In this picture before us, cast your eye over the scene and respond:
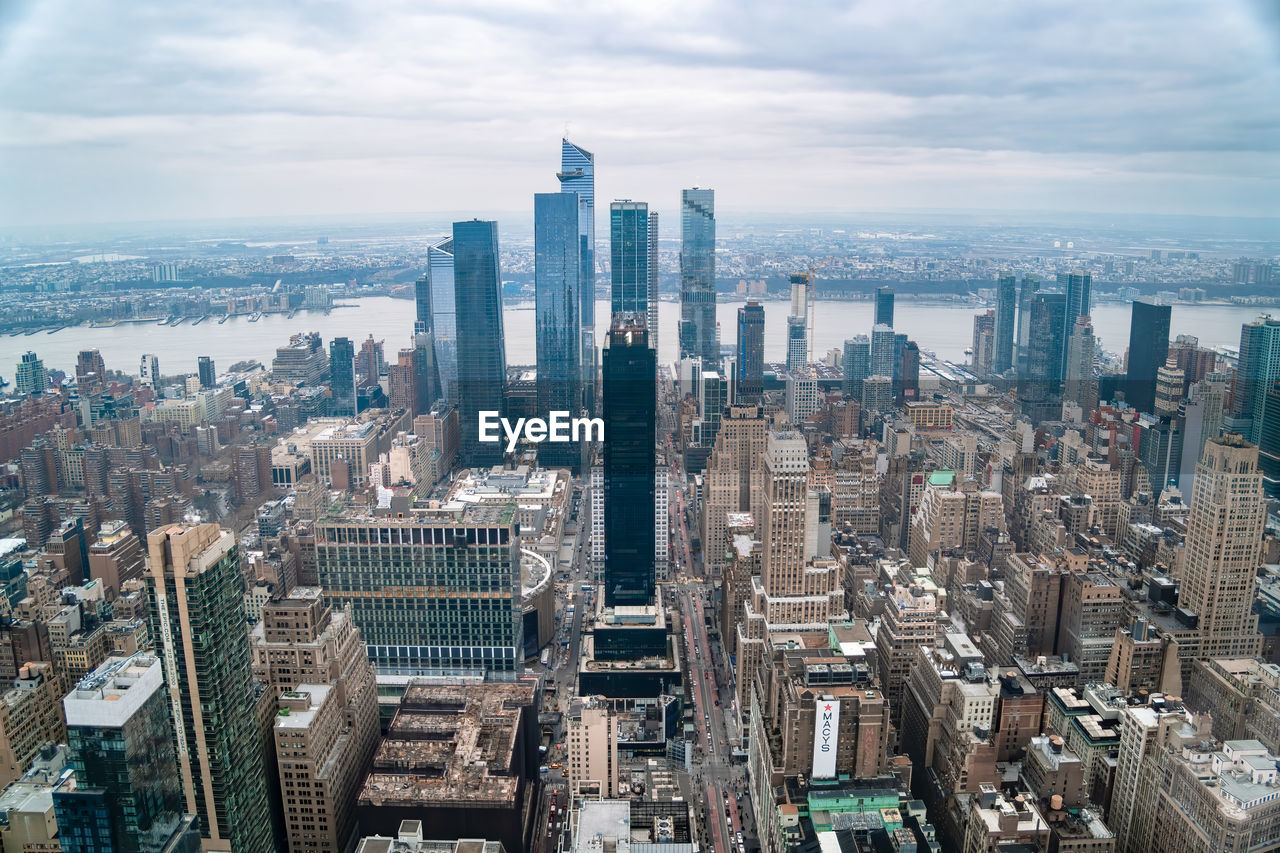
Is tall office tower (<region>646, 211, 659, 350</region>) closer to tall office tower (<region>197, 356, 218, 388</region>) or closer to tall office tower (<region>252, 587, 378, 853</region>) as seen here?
tall office tower (<region>197, 356, 218, 388</region>)

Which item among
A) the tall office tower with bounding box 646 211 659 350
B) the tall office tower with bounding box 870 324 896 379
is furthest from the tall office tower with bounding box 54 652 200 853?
the tall office tower with bounding box 870 324 896 379

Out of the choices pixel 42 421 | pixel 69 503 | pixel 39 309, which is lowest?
pixel 69 503

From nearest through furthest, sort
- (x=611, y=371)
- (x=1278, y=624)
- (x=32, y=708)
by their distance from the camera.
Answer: (x=32, y=708), (x=1278, y=624), (x=611, y=371)

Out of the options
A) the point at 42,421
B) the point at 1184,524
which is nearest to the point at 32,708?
the point at 42,421

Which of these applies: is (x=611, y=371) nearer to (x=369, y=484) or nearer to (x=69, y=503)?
(x=369, y=484)

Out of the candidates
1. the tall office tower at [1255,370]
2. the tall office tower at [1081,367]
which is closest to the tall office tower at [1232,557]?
the tall office tower at [1255,370]

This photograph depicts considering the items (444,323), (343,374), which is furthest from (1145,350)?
(343,374)
